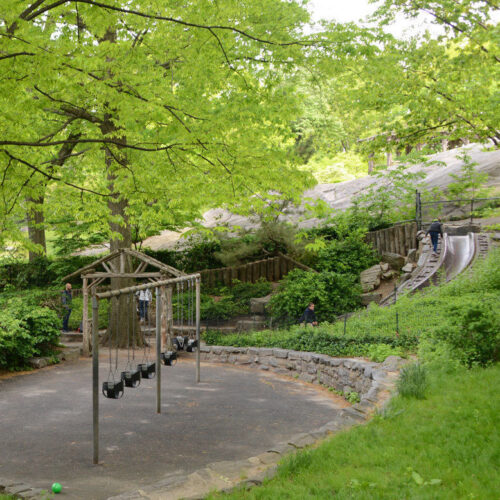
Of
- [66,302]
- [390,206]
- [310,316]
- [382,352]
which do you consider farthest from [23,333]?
[390,206]

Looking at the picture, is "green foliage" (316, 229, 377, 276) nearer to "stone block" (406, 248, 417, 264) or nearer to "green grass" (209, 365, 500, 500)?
"stone block" (406, 248, 417, 264)

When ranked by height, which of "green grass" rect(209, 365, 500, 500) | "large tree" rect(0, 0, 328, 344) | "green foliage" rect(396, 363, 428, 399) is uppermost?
"large tree" rect(0, 0, 328, 344)

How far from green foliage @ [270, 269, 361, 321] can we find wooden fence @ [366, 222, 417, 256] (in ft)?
14.7

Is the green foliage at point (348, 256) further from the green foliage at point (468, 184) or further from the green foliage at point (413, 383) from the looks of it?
the green foliage at point (413, 383)

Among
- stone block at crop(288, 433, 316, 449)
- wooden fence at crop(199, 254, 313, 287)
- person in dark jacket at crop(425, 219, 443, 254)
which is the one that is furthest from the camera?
wooden fence at crop(199, 254, 313, 287)

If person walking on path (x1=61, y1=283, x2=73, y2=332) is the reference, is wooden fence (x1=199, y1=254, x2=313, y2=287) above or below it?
above

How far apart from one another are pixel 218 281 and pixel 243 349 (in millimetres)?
8690

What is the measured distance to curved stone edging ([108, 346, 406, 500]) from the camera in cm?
563

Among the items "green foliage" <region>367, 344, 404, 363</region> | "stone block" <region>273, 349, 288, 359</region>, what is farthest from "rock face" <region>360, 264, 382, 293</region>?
"green foliage" <region>367, 344, 404, 363</region>

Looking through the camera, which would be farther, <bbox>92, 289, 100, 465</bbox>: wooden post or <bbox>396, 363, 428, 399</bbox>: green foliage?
<bbox>396, 363, 428, 399</bbox>: green foliage

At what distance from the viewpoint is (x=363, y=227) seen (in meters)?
23.3

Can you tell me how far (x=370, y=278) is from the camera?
780 inches

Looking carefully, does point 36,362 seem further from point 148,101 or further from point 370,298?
point 370,298

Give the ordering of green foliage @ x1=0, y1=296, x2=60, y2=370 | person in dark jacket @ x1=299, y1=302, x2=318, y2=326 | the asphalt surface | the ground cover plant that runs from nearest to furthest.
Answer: the asphalt surface < the ground cover plant < green foliage @ x1=0, y1=296, x2=60, y2=370 < person in dark jacket @ x1=299, y1=302, x2=318, y2=326
